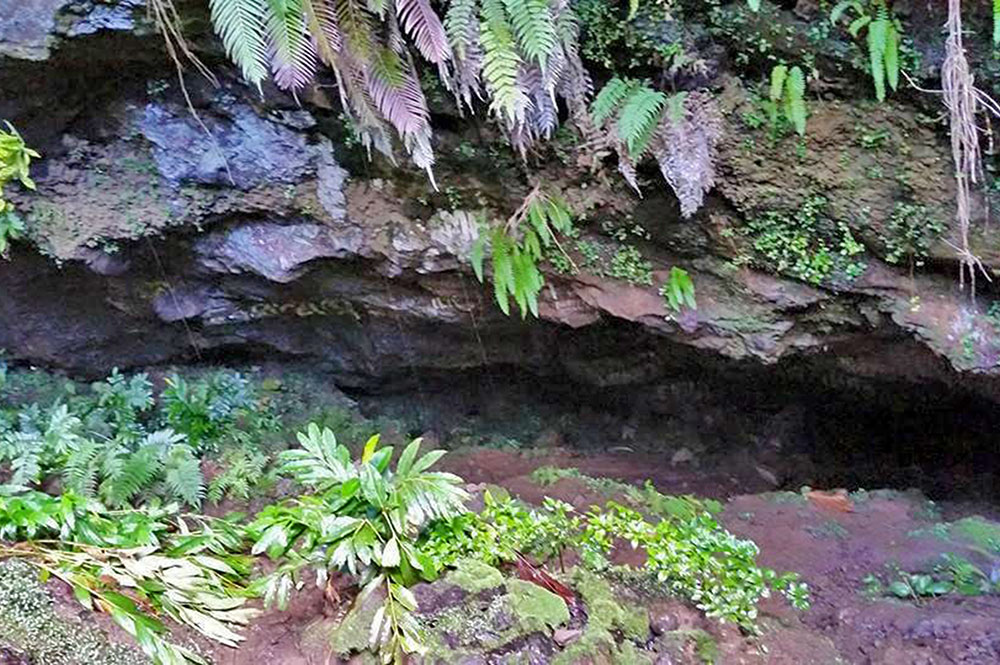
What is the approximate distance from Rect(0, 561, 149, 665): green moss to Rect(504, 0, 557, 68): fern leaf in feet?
11.7

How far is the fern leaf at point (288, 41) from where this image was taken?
4.22 m

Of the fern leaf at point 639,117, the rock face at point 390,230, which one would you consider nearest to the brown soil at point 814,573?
the rock face at point 390,230

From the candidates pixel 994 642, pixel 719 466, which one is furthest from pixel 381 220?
pixel 994 642

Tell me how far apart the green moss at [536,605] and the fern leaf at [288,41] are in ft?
9.70

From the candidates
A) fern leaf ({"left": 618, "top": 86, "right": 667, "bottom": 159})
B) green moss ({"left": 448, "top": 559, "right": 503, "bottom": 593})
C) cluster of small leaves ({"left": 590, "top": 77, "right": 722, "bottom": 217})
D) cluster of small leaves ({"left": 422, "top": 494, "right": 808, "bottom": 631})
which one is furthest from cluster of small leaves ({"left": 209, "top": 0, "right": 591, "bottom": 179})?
green moss ({"left": 448, "top": 559, "right": 503, "bottom": 593})

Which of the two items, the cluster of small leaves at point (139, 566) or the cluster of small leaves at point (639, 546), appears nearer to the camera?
the cluster of small leaves at point (139, 566)

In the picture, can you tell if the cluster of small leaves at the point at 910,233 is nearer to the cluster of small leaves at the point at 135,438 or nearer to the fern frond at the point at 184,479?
the cluster of small leaves at the point at 135,438

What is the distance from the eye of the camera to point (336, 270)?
633 cm

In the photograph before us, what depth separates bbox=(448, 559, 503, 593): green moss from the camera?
12.0 ft

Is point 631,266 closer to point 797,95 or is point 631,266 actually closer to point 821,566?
point 797,95

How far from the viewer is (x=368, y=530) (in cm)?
372

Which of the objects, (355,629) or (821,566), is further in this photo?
(821,566)

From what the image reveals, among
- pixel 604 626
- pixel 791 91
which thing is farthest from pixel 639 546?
pixel 791 91

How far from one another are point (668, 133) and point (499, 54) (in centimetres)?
126
